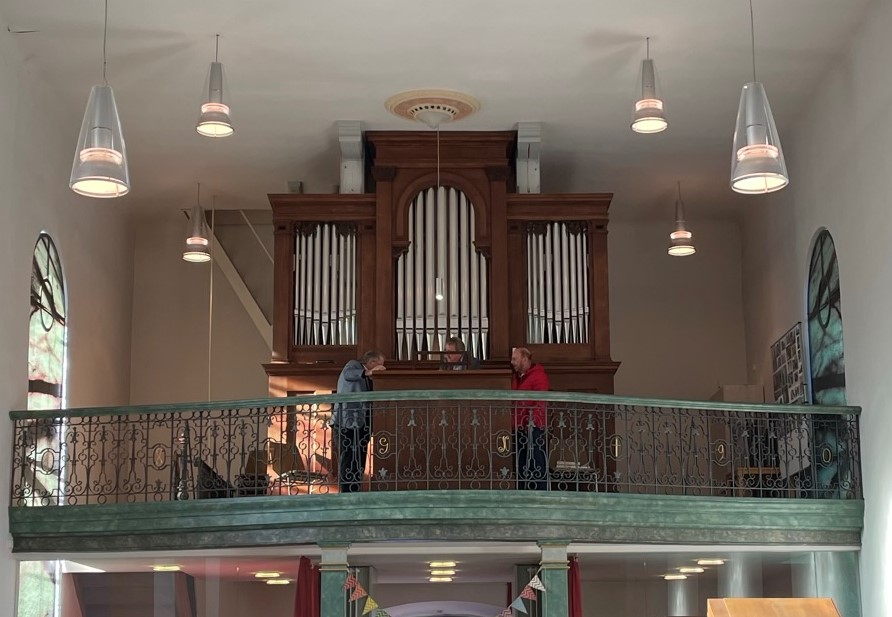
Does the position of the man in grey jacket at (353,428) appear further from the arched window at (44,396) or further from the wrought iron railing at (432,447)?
the arched window at (44,396)

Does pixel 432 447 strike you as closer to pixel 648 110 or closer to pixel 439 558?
pixel 439 558

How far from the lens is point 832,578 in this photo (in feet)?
43.0

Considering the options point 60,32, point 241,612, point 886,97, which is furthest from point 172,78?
point 886,97

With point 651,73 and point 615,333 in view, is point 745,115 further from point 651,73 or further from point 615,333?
point 615,333

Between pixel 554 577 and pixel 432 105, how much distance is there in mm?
5505

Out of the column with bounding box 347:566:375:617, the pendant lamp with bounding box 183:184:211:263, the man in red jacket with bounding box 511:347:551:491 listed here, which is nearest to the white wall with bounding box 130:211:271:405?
the pendant lamp with bounding box 183:184:211:263

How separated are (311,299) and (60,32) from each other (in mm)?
4127

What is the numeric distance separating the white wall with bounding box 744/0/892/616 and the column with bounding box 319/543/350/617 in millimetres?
4958

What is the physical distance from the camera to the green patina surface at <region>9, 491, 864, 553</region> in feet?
38.7

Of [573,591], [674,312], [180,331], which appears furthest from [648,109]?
[180,331]

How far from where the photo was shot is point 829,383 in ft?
46.1

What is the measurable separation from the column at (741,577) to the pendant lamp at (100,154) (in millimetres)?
7476

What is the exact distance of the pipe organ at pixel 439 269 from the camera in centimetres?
1471

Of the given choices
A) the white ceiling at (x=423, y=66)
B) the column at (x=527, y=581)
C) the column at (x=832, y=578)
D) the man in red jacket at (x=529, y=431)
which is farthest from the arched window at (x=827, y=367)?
the column at (x=527, y=581)
